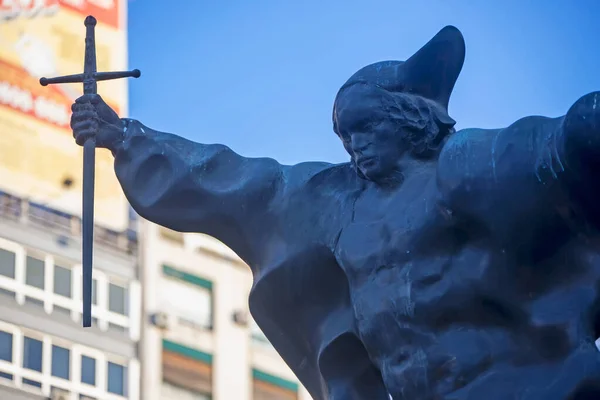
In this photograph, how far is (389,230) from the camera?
8391mm

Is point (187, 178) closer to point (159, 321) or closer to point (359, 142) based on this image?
point (359, 142)

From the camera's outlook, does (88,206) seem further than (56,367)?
No

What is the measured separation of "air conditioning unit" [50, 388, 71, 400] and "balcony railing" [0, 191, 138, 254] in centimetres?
Answer: 330

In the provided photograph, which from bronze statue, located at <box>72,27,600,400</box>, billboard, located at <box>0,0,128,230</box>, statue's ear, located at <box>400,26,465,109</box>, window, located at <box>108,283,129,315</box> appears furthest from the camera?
billboard, located at <box>0,0,128,230</box>

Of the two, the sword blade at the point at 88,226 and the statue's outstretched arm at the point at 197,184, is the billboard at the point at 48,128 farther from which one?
the sword blade at the point at 88,226

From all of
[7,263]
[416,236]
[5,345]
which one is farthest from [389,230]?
[7,263]

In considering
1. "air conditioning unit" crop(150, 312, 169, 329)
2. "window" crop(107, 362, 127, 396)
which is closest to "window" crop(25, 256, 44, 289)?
"window" crop(107, 362, 127, 396)

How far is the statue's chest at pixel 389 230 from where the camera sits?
8289 millimetres

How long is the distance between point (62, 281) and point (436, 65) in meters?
33.7

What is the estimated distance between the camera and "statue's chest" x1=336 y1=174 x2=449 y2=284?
326 inches

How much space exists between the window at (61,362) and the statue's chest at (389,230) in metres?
32.7

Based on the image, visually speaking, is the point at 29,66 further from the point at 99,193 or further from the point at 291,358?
the point at 291,358

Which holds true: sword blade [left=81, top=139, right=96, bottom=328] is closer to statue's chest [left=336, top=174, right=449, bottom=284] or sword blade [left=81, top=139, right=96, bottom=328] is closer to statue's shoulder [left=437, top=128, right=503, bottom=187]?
statue's chest [left=336, top=174, right=449, bottom=284]

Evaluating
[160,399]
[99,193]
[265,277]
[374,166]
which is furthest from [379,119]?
[99,193]
